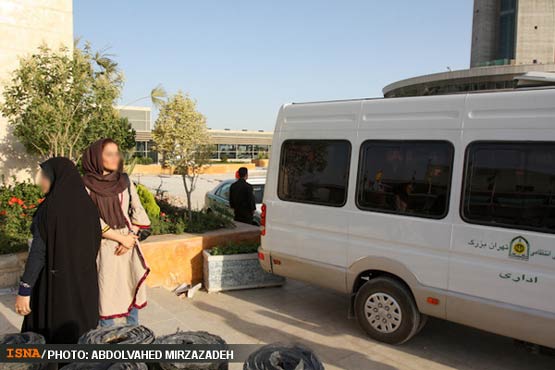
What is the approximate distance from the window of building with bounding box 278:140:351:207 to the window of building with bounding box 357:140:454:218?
0.92 feet

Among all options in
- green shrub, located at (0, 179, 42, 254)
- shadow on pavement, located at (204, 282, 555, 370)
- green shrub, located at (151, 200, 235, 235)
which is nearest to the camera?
shadow on pavement, located at (204, 282, 555, 370)

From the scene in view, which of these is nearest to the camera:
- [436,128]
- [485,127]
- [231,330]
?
[485,127]

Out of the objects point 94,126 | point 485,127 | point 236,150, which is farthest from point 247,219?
point 236,150

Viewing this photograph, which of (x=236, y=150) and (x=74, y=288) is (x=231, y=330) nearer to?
(x=74, y=288)

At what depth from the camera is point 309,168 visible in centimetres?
587

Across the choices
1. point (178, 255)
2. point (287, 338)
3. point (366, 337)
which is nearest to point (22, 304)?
point (287, 338)

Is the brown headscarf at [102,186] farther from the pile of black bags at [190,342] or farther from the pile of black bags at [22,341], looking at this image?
the pile of black bags at [190,342]

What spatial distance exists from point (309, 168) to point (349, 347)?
2175 millimetres

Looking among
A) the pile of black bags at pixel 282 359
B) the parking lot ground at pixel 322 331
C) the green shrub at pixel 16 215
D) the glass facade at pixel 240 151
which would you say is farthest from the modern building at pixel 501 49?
the pile of black bags at pixel 282 359

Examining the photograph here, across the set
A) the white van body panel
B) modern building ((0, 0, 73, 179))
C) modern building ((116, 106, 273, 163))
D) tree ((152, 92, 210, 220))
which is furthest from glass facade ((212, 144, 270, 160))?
the white van body panel

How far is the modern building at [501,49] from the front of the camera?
37219mm

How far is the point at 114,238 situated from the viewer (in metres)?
3.70

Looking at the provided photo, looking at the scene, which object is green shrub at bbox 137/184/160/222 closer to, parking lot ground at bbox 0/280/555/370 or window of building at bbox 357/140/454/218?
parking lot ground at bbox 0/280/555/370

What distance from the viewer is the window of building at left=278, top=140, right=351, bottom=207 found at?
5.50 meters
